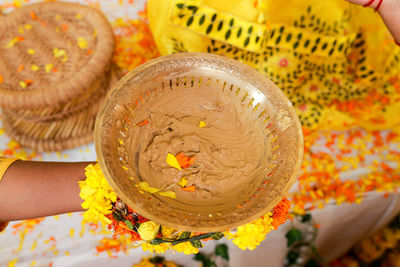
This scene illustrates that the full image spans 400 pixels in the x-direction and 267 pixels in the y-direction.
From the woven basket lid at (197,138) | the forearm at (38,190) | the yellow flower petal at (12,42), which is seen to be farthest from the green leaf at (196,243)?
the yellow flower petal at (12,42)

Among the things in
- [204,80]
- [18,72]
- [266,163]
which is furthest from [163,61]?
[18,72]

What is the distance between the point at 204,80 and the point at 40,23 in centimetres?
84

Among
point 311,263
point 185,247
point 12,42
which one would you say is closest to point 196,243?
point 185,247

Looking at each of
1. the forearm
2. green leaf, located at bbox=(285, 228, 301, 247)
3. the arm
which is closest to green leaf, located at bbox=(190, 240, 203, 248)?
the forearm

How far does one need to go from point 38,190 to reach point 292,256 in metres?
0.84

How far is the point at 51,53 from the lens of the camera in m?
1.02

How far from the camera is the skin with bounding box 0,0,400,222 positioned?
64cm

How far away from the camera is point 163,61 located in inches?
20.8

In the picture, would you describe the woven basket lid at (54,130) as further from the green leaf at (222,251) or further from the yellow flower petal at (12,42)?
the green leaf at (222,251)

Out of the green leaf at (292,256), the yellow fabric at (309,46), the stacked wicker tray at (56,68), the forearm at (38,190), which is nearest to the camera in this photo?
the forearm at (38,190)

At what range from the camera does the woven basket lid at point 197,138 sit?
433mm

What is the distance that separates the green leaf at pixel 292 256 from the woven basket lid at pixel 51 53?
879 millimetres

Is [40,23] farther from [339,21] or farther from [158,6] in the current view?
[339,21]

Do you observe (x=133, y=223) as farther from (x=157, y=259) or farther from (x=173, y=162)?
(x=157, y=259)
